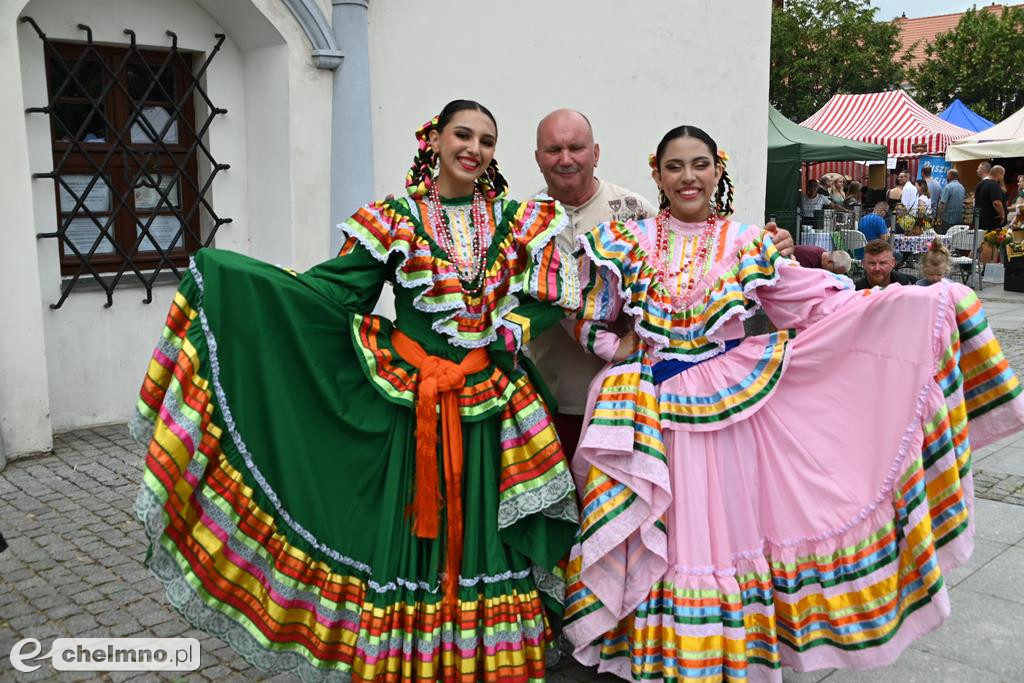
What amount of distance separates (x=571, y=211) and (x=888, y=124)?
1806 centimetres

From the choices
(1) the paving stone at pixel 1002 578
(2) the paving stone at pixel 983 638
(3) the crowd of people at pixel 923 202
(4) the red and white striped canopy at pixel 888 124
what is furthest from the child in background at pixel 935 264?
(4) the red and white striped canopy at pixel 888 124

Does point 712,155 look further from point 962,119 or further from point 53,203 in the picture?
point 962,119

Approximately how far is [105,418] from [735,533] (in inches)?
180

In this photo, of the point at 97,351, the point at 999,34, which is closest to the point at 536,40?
the point at 97,351

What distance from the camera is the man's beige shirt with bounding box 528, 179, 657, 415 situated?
3.45 metres

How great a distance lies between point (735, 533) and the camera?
2.93m

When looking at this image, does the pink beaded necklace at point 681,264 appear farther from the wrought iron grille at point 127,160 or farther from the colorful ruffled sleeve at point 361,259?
the wrought iron grille at point 127,160

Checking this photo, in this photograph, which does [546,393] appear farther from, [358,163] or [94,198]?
[94,198]

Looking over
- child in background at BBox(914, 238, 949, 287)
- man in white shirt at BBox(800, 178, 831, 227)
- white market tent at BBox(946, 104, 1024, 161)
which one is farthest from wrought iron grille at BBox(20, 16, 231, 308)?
white market tent at BBox(946, 104, 1024, 161)

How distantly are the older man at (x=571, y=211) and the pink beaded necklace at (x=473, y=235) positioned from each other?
1.48 ft

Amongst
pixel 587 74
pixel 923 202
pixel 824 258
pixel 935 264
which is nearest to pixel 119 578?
pixel 824 258

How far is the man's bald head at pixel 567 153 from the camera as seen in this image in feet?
11.6

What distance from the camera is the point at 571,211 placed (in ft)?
11.9

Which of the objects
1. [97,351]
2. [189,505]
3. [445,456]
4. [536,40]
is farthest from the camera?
[536,40]
